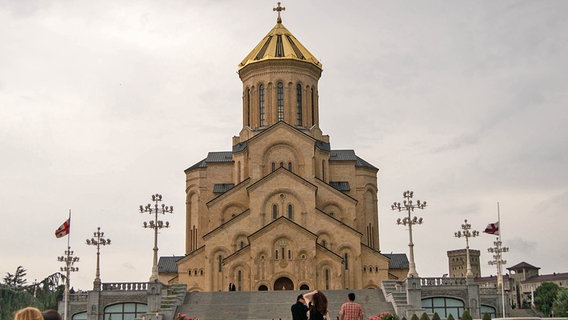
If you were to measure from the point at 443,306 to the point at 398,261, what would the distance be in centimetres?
1558

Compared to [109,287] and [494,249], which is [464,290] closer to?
[494,249]

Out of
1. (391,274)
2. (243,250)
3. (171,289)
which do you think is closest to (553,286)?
(391,274)

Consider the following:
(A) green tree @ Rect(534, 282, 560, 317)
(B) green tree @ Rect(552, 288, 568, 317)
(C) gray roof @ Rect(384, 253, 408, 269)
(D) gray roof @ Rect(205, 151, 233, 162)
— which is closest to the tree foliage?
(D) gray roof @ Rect(205, 151, 233, 162)

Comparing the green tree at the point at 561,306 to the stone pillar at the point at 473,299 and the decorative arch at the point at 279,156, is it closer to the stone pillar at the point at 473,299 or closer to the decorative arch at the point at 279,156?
the stone pillar at the point at 473,299

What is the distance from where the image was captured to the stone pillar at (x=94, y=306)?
44500 mm

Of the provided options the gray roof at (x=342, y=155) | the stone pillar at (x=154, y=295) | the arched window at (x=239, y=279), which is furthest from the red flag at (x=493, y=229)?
the stone pillar at (x=154, y=295)

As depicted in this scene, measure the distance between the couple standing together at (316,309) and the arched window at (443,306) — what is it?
101 feet

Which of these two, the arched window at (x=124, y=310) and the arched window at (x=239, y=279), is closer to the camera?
the arched window at (x=124, y=310)

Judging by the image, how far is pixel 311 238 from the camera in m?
51.4

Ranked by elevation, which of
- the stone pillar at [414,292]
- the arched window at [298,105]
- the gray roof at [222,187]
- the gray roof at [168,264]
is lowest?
the stone pillar at [414,292]

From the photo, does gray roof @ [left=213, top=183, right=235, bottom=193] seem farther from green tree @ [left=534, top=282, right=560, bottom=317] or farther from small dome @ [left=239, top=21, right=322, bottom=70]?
green tree @ [left=534, top=282, right=560, bottom=317]

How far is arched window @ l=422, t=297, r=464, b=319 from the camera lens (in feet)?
149

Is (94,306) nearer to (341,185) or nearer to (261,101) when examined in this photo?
(261,101)

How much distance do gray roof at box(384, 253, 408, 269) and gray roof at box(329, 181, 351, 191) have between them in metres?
6.13
